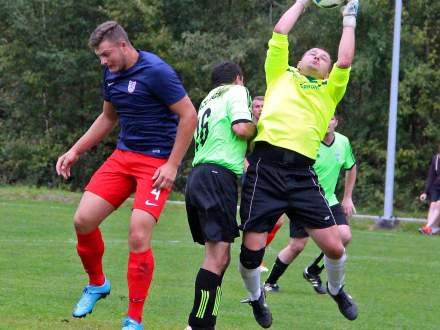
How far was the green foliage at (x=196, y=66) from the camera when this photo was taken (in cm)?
Answer: 2973

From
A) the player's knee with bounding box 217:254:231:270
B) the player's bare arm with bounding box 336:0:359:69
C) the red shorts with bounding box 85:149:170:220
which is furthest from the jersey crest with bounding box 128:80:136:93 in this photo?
the player's bare arm with bounding box 336:0:359:69

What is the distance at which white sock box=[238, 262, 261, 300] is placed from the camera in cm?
731

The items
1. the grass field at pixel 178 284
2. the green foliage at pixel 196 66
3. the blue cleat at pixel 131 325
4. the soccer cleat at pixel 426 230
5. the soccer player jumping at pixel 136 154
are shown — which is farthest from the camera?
the green foliage at pixel 196 66

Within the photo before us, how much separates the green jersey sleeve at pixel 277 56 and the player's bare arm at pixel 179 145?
0.75 m

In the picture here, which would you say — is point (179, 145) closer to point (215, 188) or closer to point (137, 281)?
point (215, 188)

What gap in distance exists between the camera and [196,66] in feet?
108

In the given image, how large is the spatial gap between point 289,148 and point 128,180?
123 centimetres

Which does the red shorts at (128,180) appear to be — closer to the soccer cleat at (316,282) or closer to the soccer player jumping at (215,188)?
the soccer player jumping at (215,188)

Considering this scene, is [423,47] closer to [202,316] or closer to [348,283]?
[348,283]

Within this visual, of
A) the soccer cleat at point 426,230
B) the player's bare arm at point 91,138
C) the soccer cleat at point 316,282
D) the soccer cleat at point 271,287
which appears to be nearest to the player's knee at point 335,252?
the player's bare arm at point 91,138

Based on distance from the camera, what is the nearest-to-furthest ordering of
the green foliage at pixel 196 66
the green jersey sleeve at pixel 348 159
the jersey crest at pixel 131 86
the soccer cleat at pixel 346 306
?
the jersey crest at pixel 131 86 < the soccer cleat at pixel 346 306 < the green jersey sleeve at pixel 348 159 < the green foliage at pixel 196 66

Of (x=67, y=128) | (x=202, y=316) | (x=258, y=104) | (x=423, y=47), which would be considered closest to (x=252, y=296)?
(x=202, y=316)

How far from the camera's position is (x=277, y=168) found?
280 inches

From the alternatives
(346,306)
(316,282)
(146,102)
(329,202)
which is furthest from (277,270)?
(146,102)
